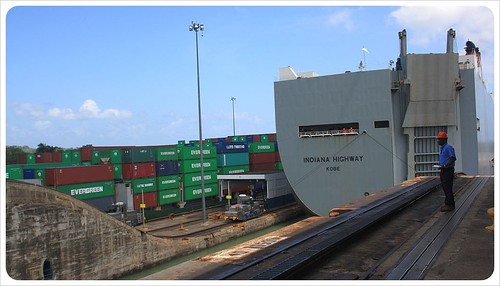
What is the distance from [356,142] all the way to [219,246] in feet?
28.0

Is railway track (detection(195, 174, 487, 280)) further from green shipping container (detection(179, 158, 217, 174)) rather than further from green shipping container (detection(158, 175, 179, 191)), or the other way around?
green shipping container (detection(179, 158, 217, 174))

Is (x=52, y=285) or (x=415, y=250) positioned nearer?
(x=52, y=285)

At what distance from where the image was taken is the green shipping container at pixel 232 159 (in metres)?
31.5

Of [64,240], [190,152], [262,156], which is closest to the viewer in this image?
[64,240]

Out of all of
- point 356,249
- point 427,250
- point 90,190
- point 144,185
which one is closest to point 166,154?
point 144,185

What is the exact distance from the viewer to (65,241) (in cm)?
1285

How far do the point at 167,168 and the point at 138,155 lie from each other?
1.97m

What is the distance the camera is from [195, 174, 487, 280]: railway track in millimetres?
3428

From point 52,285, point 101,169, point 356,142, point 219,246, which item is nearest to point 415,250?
point 52,285

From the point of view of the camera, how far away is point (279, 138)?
18.8 m

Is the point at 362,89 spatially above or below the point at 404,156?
above

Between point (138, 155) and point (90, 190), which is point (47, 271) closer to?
point (90, 190)

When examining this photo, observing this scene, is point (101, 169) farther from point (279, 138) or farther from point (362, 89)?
point (362, 89)

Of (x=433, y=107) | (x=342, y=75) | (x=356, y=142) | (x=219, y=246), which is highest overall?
(x=342, y=75)
